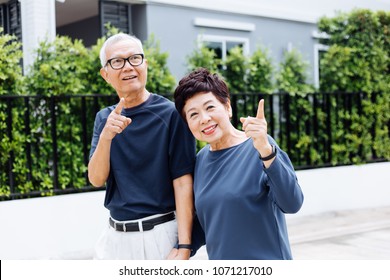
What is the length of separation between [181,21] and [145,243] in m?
7.76

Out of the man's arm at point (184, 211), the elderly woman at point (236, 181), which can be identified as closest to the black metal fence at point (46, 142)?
the man's arm at point (184, 211)

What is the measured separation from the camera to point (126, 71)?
2084mm

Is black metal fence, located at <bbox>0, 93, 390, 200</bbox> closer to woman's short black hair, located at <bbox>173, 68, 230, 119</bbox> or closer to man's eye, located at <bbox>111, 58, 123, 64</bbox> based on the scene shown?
man's eye, located at <bbox>111, 58, 123, 64</bbox>

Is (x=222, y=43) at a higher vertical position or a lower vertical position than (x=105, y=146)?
higher

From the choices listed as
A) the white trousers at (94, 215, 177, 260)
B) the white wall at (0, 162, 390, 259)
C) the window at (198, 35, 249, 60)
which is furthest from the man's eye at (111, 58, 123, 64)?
the window at (198, 35, 249, 60)

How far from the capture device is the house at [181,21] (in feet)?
23.7

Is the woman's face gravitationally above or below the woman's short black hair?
below

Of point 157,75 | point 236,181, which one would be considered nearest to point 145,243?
point 236,181

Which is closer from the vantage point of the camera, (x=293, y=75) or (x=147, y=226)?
(x=147, y=226)

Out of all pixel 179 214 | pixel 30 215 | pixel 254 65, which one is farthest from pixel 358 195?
pixel 179 214

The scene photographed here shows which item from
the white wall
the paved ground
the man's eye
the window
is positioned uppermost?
the window

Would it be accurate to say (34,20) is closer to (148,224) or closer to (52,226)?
(52,226)

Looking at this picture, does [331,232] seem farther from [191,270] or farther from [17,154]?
[191,270]

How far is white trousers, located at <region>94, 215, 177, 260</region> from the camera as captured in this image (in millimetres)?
2119
